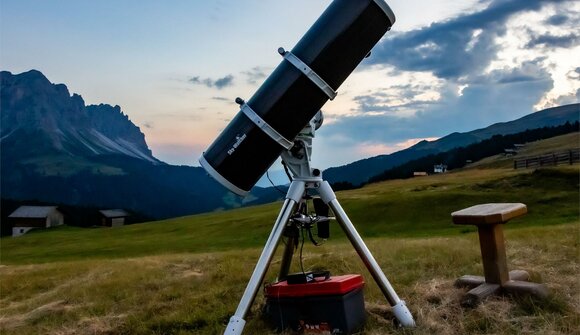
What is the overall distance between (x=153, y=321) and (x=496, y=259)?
4.72 meters

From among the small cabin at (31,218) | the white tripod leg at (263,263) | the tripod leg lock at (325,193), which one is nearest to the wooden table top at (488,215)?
the tripod leg lock at (325,193)

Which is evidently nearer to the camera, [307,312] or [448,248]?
[307,312]

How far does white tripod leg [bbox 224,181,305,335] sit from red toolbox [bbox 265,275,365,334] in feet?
2.04

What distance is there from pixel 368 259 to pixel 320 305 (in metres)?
0.78

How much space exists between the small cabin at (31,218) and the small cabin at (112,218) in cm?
973

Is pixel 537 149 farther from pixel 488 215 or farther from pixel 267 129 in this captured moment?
pixel 267 129

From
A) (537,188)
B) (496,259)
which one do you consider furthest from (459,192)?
(496,259)

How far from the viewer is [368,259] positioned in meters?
5.69

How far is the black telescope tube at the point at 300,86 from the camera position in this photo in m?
5.50

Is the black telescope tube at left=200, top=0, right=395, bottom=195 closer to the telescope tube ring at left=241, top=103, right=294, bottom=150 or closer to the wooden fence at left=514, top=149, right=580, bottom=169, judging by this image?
the telescope tube ring at left=241, top=103, right=294, bottom=150

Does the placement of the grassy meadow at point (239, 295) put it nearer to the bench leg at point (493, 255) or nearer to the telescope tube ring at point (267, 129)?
the bench leg at point (493, 255)

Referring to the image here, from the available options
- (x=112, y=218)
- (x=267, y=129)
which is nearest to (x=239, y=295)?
(x=267, y=129)

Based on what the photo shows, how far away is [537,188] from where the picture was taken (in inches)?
1400

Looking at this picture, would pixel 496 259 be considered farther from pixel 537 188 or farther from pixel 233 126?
pixel 537 188
